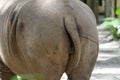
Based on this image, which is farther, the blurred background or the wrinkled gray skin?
the blurred background

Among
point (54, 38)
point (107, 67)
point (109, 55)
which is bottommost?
point (109, 55)

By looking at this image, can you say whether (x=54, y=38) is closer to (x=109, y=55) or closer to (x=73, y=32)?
(x=73, y=32)

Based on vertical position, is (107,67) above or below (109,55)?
above

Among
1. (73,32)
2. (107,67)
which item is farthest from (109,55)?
(73,32)

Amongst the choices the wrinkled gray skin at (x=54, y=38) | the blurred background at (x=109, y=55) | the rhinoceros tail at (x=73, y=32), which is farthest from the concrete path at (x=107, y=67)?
the rhinoceros tail at (x=73, y=32)

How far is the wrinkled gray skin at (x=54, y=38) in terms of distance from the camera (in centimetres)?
396

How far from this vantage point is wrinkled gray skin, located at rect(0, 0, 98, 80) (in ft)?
13.0

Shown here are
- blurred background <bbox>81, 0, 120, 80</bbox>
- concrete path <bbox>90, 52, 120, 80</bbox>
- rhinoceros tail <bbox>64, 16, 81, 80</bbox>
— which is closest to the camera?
rhinoceros tail <bbox>64, 16, 81, 80</bbox>

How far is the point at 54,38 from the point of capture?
3947 millimetres

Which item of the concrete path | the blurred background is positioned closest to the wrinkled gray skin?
the blurred background

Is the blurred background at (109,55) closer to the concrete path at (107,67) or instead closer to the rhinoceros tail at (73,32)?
the concrete path at (107,67)

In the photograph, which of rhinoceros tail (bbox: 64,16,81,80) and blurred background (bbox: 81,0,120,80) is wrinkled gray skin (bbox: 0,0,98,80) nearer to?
rhinoceros tail (bbox: 64,16,81,80)

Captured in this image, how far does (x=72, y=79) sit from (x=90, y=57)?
0.80 ft

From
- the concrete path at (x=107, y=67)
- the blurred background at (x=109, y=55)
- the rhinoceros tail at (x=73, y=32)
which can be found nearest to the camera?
the rhinoceros tail at (x=73, y=32)
